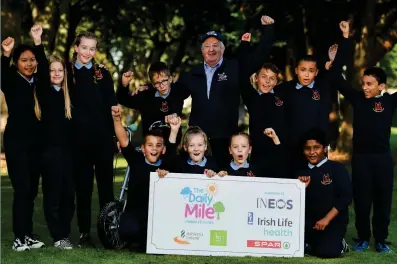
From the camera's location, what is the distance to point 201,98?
10398 millimetres

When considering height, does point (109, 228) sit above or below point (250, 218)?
below

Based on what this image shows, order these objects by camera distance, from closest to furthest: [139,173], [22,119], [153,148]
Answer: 1. [22,119]
2. [153,148]
3. [139,173]

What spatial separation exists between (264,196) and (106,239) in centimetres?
160

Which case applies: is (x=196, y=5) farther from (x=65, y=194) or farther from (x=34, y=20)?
(x=65, y=194)

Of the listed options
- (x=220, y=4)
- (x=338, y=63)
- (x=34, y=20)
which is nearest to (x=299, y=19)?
(x=220, y=4)

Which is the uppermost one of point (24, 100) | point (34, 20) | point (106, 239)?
point (34, 20)

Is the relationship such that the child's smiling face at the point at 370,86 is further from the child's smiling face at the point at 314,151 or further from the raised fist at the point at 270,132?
the raised fist at the point at 270,132

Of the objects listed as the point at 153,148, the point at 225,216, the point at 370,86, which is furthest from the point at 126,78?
the point at 370,86

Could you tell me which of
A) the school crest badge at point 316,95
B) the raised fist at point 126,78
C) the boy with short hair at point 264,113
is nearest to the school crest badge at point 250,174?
the boy with short hair at point 264,113

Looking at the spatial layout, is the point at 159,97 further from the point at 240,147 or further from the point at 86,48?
the point at 240,147

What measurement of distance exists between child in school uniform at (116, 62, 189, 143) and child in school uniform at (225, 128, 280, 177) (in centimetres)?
65

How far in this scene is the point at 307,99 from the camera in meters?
10.3

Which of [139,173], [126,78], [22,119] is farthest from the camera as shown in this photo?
[126,78]

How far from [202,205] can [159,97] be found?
1.27 meters
